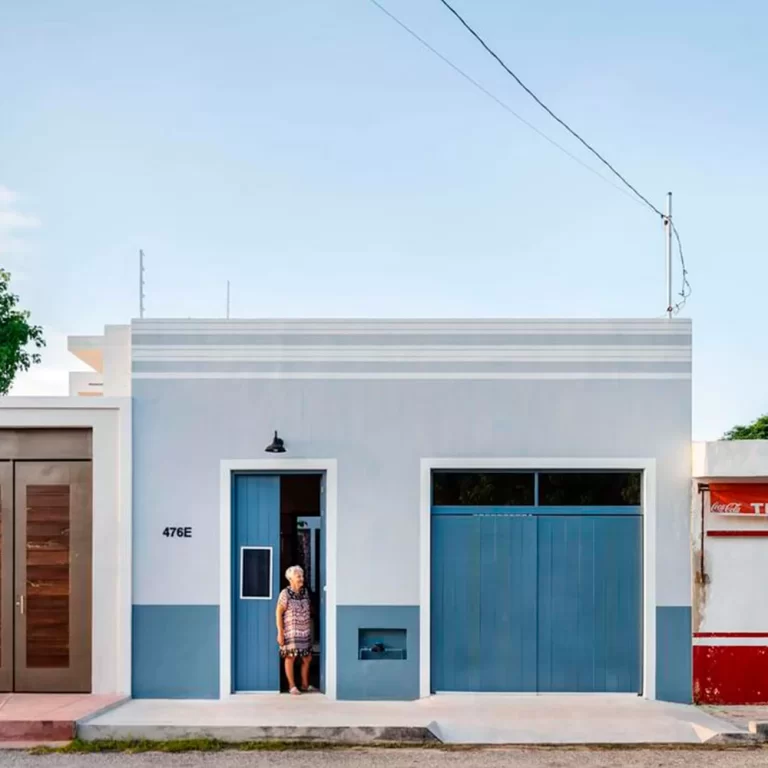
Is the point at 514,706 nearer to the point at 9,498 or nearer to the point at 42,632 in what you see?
the point at 42,632

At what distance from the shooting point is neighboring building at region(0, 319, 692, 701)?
9.31m

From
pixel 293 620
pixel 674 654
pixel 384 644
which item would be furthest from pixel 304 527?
pixel 674 654

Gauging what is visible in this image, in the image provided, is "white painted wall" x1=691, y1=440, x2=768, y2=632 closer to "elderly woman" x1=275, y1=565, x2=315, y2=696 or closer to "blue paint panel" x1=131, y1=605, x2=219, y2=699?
"elderly woman" x1=275, y1=565, x2=315, y2=696

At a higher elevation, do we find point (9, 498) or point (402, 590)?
point (9, 498)

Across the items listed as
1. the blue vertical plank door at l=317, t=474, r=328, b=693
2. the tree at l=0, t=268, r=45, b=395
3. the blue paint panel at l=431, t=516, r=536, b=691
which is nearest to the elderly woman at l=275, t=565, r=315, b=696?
the blue vertical plank door at l=317, t=474, r=328, b=693

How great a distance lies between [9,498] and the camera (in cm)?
946

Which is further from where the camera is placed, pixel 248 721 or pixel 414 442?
pixel 414 442

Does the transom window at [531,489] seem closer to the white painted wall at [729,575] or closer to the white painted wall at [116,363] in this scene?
the white painted wall at [729,575]

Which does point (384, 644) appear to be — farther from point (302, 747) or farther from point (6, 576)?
point (6, 576)

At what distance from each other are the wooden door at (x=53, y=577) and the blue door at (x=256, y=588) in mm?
1593

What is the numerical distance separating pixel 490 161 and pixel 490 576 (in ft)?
21.1

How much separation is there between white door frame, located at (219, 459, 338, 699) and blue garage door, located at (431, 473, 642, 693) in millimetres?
1099

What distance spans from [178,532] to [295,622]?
5.20 feet

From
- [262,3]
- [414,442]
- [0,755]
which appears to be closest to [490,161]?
[262,3]
